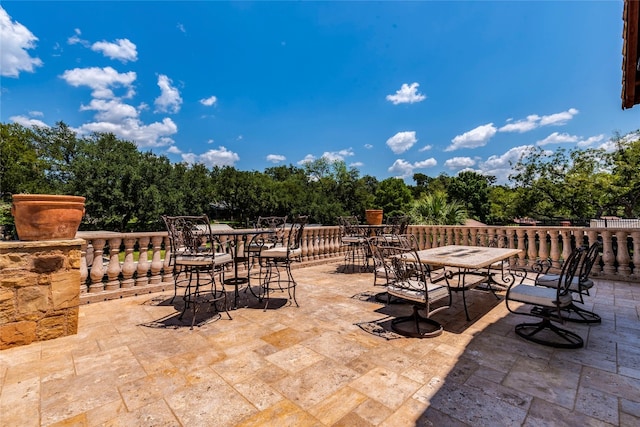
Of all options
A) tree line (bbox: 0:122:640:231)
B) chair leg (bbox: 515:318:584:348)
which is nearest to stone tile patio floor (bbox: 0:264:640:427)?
chair leg (bbox: 515:318:584:348)

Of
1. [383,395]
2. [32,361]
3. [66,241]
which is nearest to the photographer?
[383,395]

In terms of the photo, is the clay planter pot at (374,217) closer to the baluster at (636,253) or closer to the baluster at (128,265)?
the baluster at (636,253)

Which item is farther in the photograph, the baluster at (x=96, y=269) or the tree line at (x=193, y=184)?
the tree line at (x=193, y=184)

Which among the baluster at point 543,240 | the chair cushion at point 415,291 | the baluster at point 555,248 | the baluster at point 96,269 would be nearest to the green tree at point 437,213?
the baluster at point 543,240

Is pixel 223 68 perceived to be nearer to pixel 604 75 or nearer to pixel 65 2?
pixel 65 2

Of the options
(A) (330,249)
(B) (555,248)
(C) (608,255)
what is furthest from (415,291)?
(C) (608,255)

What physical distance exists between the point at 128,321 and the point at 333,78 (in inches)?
469

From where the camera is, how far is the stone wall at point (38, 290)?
2430mm

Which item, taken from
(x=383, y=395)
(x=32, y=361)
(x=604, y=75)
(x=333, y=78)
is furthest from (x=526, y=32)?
(x=32, y=361)

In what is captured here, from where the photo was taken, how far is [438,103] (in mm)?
13945

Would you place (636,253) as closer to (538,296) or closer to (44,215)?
(538,296)

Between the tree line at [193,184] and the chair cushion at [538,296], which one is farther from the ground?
the tree line at [193,184]

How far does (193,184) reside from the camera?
22.3 metres

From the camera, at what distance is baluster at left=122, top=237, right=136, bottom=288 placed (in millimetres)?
3863
